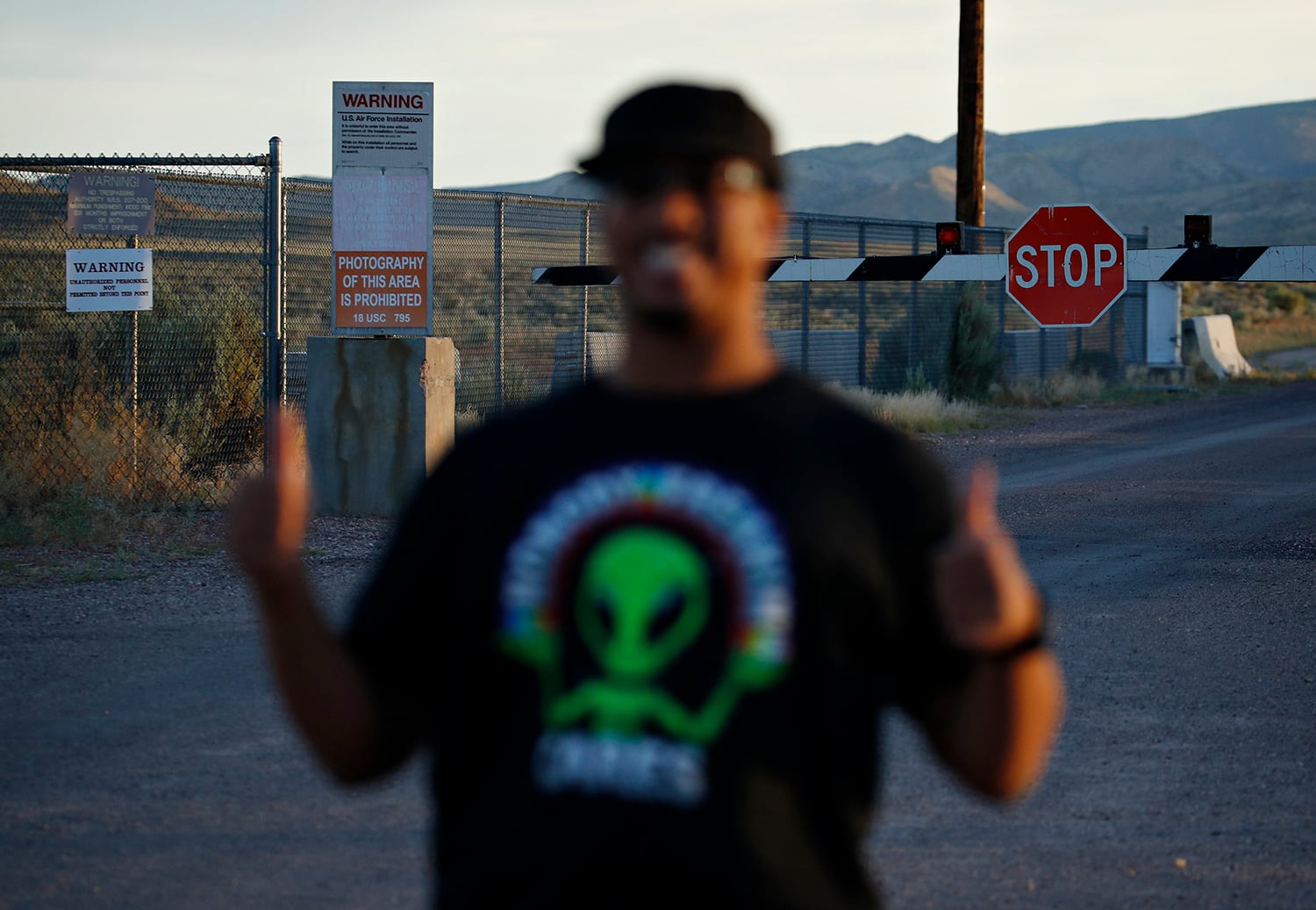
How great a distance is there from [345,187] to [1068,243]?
5.61 m

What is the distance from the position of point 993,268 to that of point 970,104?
27.8 ft

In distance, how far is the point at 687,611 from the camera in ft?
5.83

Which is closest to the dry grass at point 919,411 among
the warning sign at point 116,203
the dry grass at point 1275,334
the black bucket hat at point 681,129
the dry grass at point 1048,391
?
the dry grass at point 1048,391

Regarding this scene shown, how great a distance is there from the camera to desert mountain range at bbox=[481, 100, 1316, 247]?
12975 cm

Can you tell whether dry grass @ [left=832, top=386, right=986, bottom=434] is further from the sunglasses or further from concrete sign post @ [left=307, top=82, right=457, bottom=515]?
the sunglasses

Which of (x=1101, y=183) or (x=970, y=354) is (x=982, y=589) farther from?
(x=1101, y=183)

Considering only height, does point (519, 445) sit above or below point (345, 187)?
below

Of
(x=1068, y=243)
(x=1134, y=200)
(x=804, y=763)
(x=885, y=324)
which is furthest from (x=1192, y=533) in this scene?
(x=1134, y=200)

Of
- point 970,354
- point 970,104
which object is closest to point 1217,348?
point 970,354

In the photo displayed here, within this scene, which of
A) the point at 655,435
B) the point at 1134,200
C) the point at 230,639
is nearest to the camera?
the point at 655,435

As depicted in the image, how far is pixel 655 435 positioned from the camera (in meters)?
1.82

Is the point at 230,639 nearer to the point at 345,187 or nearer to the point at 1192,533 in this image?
the point at 345,187

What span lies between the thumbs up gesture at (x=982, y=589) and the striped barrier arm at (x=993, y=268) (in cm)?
797

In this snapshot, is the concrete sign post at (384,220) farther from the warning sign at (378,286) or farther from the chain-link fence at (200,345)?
the chain-link fence at (200,345)
